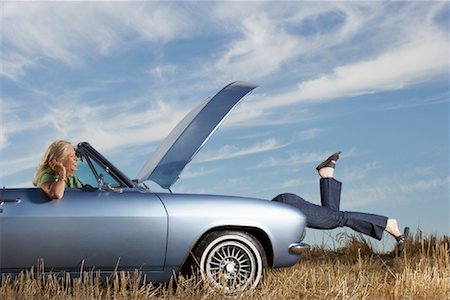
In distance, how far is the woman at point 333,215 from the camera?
31.5 ft

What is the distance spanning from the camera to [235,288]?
7.20 metres

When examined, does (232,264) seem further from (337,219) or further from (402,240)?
(402,240)

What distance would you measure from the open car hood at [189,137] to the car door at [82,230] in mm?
798

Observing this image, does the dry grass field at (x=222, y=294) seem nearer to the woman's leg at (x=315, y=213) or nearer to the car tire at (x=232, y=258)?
the car tire at (x=232, y=258)

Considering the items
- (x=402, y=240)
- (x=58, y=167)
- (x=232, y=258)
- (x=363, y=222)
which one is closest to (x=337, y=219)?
(x=363, y=222)

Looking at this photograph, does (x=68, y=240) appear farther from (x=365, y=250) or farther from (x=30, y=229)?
(x=365, y=250)

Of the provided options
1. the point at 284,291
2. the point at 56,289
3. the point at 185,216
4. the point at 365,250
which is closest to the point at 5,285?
the point at 56,289

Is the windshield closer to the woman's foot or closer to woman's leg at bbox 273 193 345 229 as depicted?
woman's leg at bbox 273 193 345 229

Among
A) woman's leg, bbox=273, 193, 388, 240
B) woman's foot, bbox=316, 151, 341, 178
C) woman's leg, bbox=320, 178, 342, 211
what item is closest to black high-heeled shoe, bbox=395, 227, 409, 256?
woman's leg, bbox=273, 193, 388, 240

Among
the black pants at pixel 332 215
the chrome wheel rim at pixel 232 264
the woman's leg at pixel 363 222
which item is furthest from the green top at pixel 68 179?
the woman's leg at pixel 363 222

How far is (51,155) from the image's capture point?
294 inches

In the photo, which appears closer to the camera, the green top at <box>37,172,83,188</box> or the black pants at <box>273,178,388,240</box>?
the green top at <box>37,172,83,188</box>

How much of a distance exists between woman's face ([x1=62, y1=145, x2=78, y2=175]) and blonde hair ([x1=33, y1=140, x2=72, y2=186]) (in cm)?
3

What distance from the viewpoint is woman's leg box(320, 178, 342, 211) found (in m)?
9.95
